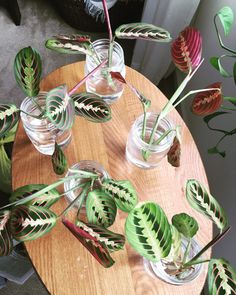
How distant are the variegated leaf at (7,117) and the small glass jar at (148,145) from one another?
0.83 feet

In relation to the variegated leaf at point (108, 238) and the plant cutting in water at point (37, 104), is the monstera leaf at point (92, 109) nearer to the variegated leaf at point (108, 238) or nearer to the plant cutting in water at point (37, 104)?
the plant cutting in water at point (37, 104)

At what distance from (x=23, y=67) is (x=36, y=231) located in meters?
0.31

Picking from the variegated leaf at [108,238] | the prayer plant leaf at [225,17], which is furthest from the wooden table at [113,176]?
the prayer plant leaf at [225,17]

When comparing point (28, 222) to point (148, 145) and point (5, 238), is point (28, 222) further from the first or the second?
point (148, 145)

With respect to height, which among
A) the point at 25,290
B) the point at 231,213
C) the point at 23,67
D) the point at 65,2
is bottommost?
the point at 25,290

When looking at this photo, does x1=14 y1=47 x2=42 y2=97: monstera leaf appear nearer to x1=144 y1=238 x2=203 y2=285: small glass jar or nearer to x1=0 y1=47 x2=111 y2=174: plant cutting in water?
x1=0 y1=47 x2=111 y2=174: plant cutting in water

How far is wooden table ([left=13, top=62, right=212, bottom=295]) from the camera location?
2.33 feet

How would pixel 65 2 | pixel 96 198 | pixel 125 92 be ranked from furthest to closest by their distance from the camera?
pixel 65 2 < pixel 125 92 < pixel 96 198

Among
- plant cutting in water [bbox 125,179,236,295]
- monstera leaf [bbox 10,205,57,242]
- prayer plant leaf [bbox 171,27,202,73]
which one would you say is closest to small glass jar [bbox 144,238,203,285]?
plant cutting in water [bbox 125,179,236,295]

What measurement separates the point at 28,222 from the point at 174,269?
0.28 m

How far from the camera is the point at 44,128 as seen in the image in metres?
0.74

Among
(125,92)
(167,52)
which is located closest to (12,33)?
(167,52)

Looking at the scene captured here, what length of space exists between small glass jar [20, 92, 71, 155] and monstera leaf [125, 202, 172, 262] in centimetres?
30

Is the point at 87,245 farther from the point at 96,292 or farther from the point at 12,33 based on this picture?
the point at 12,33
